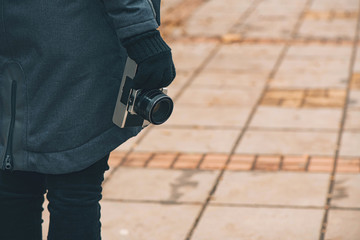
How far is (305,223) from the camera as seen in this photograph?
406 centimetres

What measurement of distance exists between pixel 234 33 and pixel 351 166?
4664mm

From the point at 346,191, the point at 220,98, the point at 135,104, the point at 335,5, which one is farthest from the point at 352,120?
the point at 335,5

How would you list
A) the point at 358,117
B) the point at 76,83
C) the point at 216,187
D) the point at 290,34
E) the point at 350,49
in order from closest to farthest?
the point at 76,83, the point at 216,187, the point at 358,117, the point at 350,49, the point at 290,34

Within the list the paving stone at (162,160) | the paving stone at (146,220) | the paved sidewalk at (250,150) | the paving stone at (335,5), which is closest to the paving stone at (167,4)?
the paving stone at (335,5)

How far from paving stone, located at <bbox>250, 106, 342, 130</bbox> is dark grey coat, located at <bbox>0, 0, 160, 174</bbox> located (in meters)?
3.22

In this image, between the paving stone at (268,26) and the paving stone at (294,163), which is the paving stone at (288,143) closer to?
the paving stone at (294,163)

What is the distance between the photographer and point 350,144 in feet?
17.5

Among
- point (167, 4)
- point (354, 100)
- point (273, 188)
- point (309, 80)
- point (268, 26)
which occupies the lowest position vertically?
point (167, 4)

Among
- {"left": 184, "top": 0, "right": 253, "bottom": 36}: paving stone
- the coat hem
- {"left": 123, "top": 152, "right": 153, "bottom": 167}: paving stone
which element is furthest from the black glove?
{"left": 184, "top": 0, "right": 253, "bottom": 36}: paving stone

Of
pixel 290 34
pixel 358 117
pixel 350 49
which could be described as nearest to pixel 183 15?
pixel 290 34

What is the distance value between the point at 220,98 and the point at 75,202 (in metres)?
4.05

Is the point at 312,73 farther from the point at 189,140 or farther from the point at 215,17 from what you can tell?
the point at 215,17

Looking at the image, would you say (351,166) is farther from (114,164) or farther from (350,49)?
(350,49)

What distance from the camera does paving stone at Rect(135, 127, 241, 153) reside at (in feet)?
17.6
